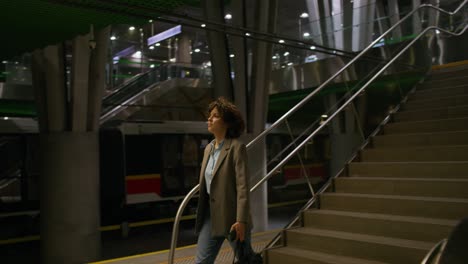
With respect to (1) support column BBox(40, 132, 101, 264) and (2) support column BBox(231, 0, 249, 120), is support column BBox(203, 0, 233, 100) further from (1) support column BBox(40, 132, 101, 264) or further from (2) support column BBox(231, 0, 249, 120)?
(1) support column BBox(40, 132, 101, 264)

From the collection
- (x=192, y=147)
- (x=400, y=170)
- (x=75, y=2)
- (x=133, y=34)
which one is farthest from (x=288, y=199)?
(x=133, y=34)

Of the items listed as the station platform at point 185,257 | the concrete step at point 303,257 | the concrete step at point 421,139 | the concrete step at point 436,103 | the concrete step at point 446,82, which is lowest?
the station platform at point 185,257

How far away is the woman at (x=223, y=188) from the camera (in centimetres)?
287

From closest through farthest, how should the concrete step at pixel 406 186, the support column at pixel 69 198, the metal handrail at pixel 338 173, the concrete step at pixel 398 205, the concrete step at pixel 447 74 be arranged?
1. the concrete step at pixel 398 205
2. the concrete step at pixel 406 186
3. the metal handrail at pixel 338 173
4. the concrete step at pixel 447 74
5. the support column at pixel 69 198

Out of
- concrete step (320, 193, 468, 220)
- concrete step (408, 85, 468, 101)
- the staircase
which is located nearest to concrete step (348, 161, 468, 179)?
the staircase

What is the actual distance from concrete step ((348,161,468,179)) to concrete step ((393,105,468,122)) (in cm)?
152

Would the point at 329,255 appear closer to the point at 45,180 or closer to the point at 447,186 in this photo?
the point at 447,186

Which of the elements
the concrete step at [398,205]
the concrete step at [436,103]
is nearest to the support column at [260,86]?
the concrete step at [436,103]

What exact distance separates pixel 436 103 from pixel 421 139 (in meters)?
1.29

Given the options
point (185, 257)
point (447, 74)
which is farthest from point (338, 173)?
point (447, 74)

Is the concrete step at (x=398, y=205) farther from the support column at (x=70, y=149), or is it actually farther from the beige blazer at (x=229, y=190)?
the support column at (x=70, y=149)

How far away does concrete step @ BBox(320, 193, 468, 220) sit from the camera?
394cm

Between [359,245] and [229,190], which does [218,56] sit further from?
[229,190]

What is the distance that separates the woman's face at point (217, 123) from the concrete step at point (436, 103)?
14.9ft
